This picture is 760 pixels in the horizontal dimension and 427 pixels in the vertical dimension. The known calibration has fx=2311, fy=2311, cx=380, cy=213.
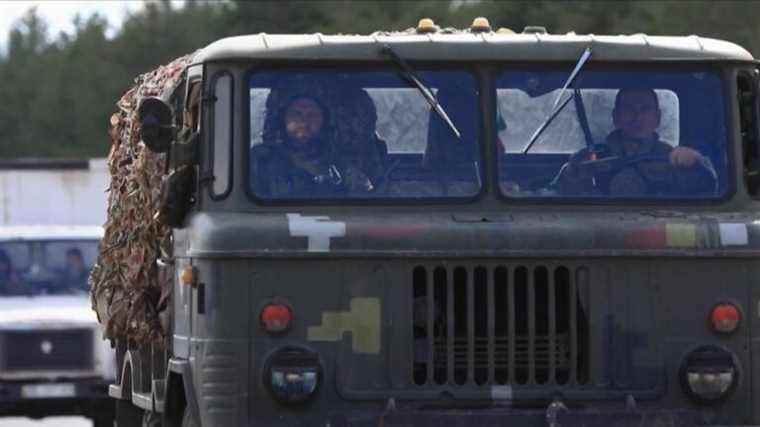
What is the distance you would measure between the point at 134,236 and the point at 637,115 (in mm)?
3209

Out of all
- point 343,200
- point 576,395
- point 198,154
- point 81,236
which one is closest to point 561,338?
point 576,395

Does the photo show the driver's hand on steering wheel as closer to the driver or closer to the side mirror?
the driver

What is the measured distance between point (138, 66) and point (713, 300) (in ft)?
235

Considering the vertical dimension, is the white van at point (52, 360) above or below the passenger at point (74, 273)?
below

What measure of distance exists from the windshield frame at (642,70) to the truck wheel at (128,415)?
4.58m

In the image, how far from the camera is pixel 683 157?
34.7 ft

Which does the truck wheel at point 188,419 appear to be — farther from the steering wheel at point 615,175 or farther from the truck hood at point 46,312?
the truck hood at point 46,312

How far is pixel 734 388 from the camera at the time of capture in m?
10.2

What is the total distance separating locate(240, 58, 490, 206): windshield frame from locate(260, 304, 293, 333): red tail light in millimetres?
475

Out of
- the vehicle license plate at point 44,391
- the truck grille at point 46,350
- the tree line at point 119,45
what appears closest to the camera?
the vehicle license plate at point 44,391

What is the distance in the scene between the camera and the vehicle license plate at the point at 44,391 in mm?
19406

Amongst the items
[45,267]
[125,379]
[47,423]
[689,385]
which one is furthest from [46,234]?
[689,385]

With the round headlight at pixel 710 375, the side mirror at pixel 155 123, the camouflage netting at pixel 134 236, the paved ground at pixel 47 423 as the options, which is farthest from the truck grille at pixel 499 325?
the paved ground at pixel 47 423

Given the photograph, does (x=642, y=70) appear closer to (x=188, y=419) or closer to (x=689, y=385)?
(x=689, y=385)
